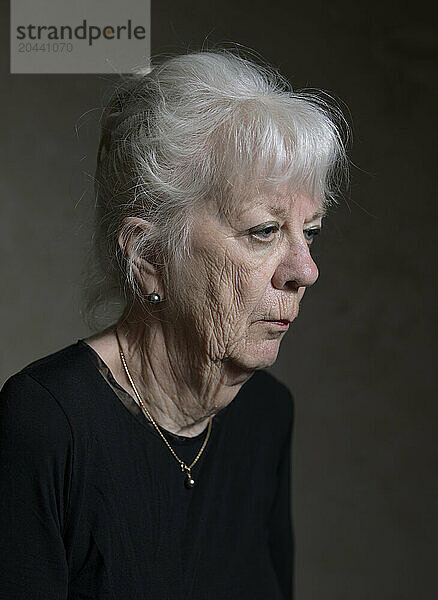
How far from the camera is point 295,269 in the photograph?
1.16 metres

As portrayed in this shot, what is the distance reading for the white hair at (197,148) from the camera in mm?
1125

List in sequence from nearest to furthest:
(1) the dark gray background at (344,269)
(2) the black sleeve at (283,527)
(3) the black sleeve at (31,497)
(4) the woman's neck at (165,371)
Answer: (3) the black sleeve at (31,497) → (4) the woman's neck at (165,371) → (2) the black sleeve at (283,527) → (1) the dark gray background at (344,269)

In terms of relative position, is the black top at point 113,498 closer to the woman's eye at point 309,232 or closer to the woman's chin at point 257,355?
the woman's chin at point 257,355

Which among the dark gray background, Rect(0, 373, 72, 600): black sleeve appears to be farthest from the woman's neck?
the dark gray background

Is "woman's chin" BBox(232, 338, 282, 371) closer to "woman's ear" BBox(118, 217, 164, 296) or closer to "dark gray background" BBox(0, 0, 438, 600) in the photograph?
"woman's ear" BBox(118, 217, 164, 296)

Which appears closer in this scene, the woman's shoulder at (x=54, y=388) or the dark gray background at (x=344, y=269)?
the woman's shoulder at (x=54, y=388)

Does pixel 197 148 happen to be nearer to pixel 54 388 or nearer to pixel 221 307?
pixel 221 307

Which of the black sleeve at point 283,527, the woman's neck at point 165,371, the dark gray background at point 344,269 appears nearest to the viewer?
the woman's neck at point 165,371

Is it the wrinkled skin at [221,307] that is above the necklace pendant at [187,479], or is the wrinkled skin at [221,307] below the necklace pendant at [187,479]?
above

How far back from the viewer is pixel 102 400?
1.21 m

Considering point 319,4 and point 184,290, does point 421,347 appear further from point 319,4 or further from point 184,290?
point 184,290

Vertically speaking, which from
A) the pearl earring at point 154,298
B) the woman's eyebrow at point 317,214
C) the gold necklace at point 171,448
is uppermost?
the woman's eyebrow at point 317,214

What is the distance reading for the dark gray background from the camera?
1925mm

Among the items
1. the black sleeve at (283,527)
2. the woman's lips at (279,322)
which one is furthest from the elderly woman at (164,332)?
the black sleeve at (283,527)
